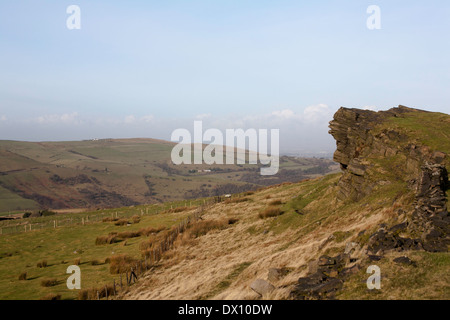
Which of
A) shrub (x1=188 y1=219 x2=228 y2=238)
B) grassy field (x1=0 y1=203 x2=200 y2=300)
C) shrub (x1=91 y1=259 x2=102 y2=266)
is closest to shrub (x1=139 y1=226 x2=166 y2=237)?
grassy field (x1=0 y1=203 x2=200 y2=300)

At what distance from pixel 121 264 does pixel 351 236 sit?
16.7 metres

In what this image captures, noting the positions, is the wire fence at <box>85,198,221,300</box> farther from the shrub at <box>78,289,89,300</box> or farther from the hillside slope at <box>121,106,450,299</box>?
the hillside slope at <box>121,106,450,299</box>

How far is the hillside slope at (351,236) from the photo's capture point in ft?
35.7

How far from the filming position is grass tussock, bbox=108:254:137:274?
23516 mm

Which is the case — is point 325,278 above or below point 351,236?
below

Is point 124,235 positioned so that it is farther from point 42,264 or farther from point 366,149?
point 366,149

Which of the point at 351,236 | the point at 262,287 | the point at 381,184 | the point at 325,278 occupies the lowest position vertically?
the point at 262,287

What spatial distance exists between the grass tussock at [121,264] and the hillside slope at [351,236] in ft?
8.55

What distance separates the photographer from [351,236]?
15547mm

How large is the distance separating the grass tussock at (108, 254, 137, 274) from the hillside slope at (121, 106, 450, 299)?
8.55 ft

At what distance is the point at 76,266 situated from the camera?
85.1 feet

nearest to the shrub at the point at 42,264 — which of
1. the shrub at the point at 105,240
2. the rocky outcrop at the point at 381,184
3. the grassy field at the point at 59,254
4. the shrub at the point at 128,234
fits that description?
the grassy field at the point at 59,254

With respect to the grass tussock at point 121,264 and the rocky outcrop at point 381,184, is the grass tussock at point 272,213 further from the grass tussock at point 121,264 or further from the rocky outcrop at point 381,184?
the grass tussock at point 121,264

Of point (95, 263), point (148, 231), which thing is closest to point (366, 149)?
point (95, 263)
